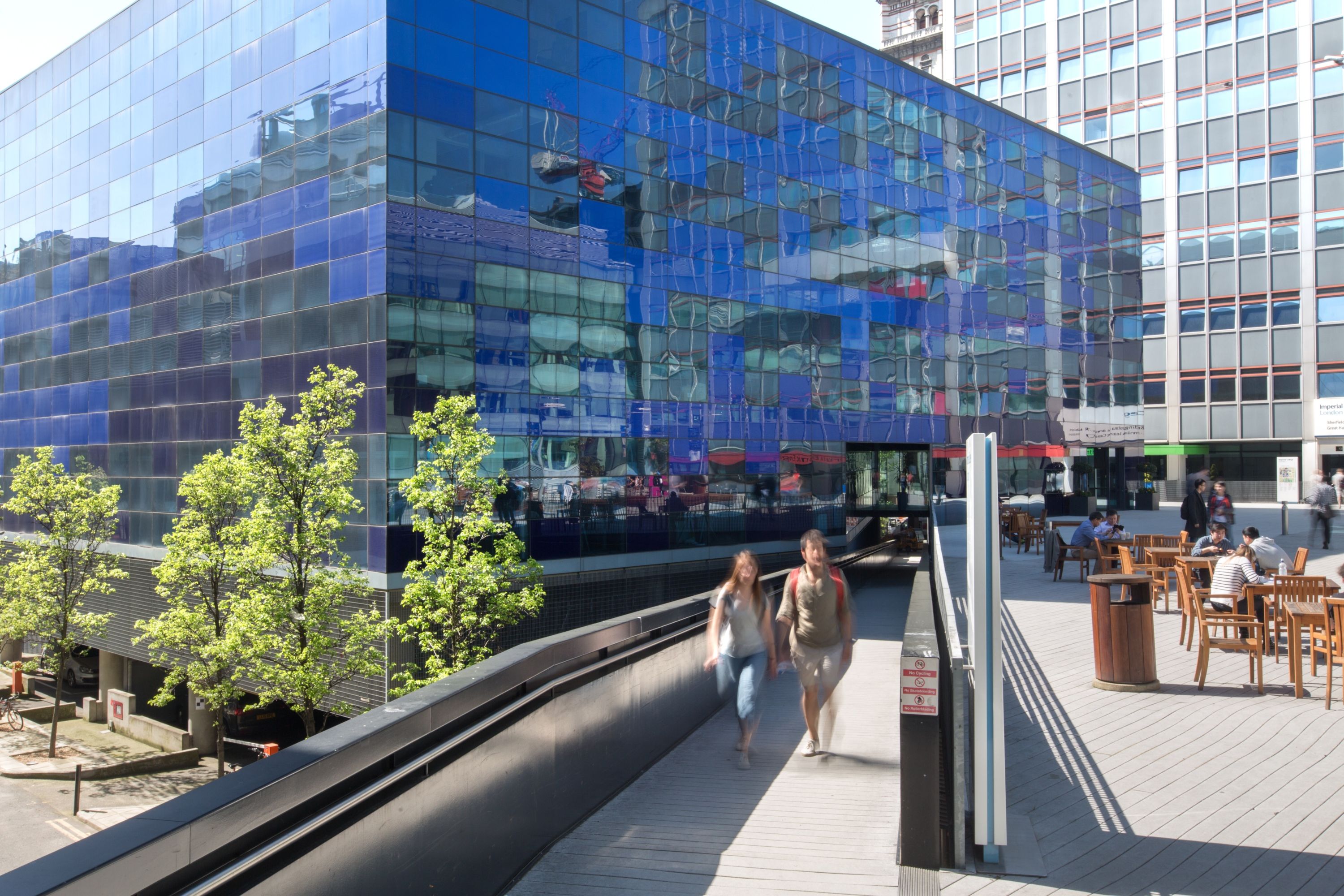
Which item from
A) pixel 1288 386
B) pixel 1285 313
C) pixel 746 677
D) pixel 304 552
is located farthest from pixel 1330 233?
pixel 746 677

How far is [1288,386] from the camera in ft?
197

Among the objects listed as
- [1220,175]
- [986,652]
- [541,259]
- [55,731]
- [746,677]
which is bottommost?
[55,731]

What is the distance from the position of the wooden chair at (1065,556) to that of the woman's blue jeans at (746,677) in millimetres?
13243

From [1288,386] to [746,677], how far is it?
63.4 meters

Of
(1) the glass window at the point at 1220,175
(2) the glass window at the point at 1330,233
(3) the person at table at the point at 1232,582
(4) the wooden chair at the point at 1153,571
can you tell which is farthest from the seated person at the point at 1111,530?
(1) the glass window at the point at 1220,175

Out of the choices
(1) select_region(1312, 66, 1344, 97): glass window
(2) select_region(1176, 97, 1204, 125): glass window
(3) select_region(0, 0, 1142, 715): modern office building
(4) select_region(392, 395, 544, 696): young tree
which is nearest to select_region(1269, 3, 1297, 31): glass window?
(1) select_region(1312, 66, 1344, 97): glass window

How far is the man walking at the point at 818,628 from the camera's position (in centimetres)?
760

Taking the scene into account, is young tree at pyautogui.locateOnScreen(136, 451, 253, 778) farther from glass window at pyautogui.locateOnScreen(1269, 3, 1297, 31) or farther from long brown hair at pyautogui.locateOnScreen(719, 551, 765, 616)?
glass window at pyautogui.locateOnScreen(1269, 3, 1297, 31)

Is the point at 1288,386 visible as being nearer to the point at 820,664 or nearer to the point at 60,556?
the point at 60,556

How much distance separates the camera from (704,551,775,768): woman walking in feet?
25.5

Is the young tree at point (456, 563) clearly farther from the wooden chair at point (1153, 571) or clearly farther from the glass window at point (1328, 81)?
the glass window at point (1328, 81)

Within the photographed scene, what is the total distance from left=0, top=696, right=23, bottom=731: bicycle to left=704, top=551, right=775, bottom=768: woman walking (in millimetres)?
37917

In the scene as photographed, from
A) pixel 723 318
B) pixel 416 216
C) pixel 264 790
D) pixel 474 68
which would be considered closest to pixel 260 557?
pixel 416 216

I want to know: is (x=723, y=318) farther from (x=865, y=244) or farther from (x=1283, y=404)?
(x=1283, y=404)
